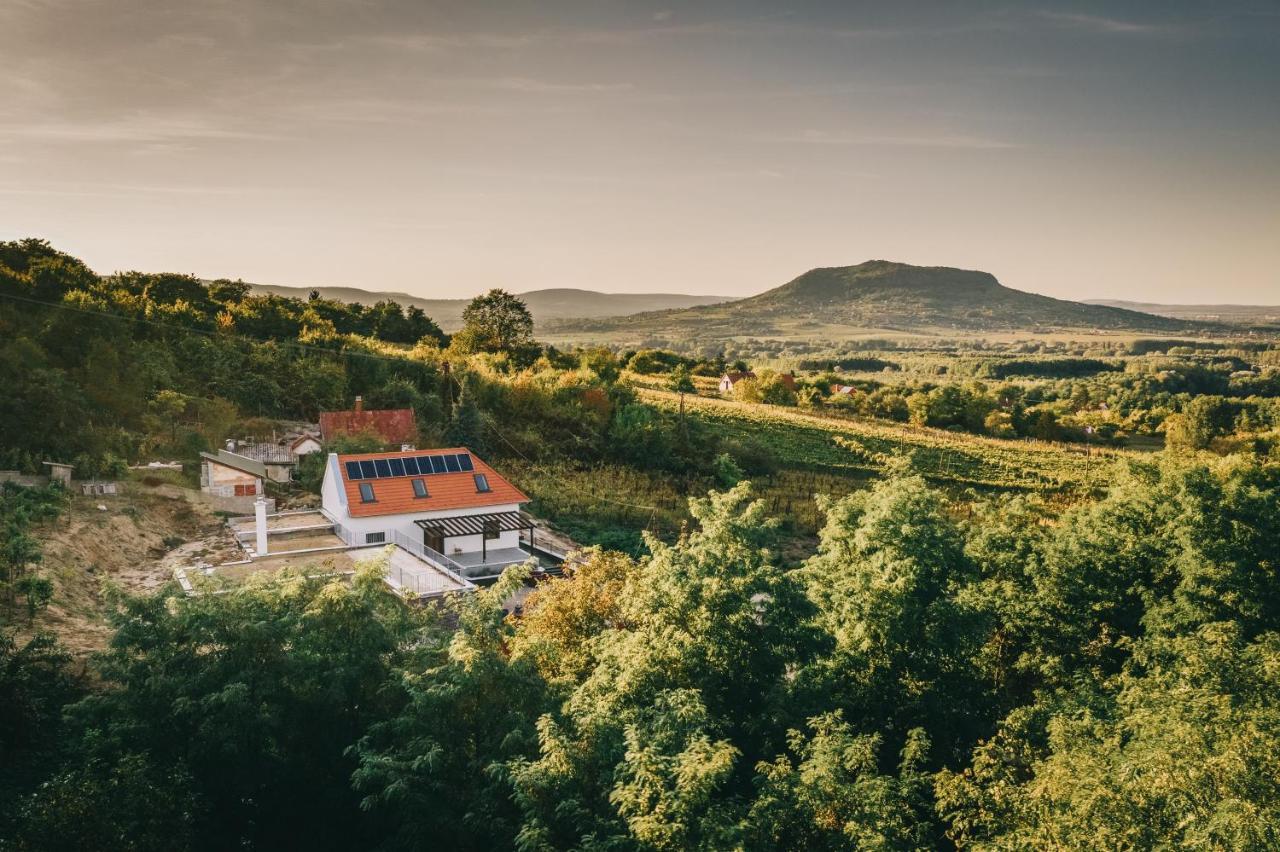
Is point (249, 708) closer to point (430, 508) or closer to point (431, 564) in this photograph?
point (431, 564)

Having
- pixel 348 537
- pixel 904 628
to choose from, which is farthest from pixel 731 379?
pixel 904 628

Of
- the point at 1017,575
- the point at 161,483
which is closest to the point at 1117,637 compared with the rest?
the point at 1017,575

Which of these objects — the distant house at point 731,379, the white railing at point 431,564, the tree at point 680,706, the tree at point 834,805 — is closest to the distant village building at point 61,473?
the white railing at point 431,564

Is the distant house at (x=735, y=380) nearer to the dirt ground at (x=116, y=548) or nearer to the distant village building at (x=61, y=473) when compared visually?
the dirt ground at (x=116, y=548)

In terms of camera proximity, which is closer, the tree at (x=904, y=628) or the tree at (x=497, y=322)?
the tree at (x=904, y=628)

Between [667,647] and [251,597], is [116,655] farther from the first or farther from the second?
[667,647]
